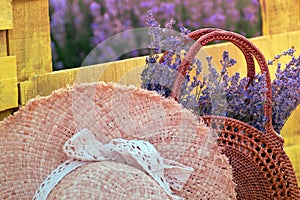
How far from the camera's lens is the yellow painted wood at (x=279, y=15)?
3898 millimetres

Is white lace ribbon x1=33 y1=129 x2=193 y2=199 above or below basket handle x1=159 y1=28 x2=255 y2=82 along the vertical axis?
below

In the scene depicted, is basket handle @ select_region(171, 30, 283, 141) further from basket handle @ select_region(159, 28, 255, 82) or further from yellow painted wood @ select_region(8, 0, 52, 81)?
→ yellow painted wood @ select_region(8, 0, 52, 81)

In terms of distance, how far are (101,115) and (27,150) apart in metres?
0.22

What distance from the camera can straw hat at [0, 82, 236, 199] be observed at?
185 cm

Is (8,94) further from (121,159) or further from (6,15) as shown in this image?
(121,159)

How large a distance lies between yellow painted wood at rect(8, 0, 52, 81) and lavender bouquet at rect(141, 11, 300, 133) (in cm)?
44

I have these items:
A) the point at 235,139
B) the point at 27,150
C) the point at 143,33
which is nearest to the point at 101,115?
the point at 27,150

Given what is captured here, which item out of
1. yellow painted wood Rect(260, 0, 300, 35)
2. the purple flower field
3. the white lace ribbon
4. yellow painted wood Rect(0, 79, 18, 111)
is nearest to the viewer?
the white lace ribbon

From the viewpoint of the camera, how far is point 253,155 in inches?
88.5

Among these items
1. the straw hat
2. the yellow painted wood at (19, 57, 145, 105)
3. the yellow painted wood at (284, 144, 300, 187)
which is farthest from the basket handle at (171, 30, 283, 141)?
the yellow painted wood at (284, 144, 300, 187)

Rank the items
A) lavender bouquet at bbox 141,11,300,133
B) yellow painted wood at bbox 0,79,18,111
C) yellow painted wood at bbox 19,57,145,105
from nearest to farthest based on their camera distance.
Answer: lavender bouquet at bbox 141,11,300,133 → yellow painted wood at bbox 0,79,18,111 → yellow painted wood at bbox 19,57,145,105

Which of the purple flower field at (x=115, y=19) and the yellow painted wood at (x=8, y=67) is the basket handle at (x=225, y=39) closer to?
the yellow painted wood at (x=8, y=67)

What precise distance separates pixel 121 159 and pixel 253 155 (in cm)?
61

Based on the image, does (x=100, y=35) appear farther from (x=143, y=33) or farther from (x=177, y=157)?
(x=177, y=157)
